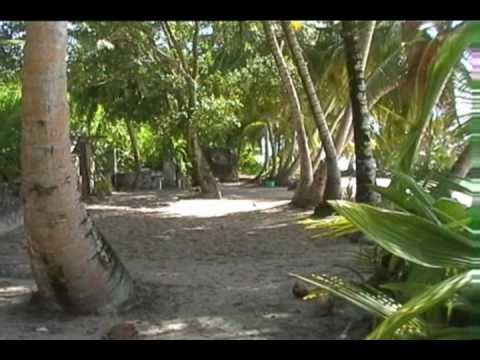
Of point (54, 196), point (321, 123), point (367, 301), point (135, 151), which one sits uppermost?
point (321, 123)

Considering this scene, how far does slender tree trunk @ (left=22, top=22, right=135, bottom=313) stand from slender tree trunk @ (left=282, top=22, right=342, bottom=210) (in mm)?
5070

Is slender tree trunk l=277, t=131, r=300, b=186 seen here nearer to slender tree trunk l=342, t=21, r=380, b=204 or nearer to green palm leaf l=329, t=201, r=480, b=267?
slender tree trunk l=342, t=21, r=380, b=204

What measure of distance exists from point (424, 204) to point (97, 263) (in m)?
2.07

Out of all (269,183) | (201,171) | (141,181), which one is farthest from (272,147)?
(201,171)

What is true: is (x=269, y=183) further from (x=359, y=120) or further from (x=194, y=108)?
(x=359, y=120)

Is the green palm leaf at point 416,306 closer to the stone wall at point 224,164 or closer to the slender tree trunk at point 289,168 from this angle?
the stone wall at point 224,164

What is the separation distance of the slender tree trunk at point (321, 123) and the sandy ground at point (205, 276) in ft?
2.19

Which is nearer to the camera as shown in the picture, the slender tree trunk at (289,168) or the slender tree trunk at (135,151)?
the slender tree trunk at (135,151)

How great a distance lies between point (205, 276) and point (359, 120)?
2181 mm

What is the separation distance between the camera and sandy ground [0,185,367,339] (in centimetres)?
349

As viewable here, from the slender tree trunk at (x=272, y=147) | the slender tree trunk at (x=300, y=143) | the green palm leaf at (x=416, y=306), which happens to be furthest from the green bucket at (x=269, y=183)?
the green palm leaf at (x=416, y=306)

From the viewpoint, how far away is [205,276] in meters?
5.00

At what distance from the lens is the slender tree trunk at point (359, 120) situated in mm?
5871

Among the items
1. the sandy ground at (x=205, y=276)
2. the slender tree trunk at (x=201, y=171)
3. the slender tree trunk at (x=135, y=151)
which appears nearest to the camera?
the sandy ground at (x=205, y=276)
